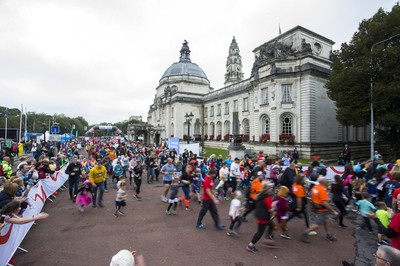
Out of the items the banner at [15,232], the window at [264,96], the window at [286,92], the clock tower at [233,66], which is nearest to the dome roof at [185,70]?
the clock tower at [233,66]

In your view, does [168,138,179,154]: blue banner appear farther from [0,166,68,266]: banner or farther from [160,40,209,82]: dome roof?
[160,40,209,82]: dome roof

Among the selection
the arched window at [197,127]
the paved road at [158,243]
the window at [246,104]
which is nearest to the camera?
the paved road at [158,243]

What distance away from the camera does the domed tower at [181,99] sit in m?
49.2

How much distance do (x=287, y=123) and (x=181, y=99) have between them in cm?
2771

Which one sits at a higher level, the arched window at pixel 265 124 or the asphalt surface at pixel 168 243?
the arched window at pixel 265 124

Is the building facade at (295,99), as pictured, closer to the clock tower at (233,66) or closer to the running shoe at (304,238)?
the running shoe at (304,238)

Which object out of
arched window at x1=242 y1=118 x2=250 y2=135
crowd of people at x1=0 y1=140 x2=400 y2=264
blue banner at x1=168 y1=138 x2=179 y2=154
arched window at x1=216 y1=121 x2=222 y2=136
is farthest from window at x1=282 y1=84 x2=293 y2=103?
arched window at x1=216 y1=121 x2=222 y2=136

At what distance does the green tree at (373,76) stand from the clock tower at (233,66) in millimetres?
43933

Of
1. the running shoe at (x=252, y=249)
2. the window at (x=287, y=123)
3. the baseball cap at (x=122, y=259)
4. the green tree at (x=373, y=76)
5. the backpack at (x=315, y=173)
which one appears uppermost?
the green tree at (x=373, y=76)

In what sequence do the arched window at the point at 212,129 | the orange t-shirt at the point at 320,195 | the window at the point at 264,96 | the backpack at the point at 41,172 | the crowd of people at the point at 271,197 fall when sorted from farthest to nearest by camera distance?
the arched window at the point at 212,129, the window at the point at 264,96, the backpack at the point at 41,172, the orange t-shirt at the point at 320,195, the crowd of people at the point at 271,197

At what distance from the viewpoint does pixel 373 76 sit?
18266 millimetres

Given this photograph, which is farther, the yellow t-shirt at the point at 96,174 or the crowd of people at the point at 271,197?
the yellow t-shirt at the point at 96,174

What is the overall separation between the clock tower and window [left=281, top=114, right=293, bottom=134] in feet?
128

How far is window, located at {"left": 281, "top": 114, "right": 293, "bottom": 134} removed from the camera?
26.1 m
